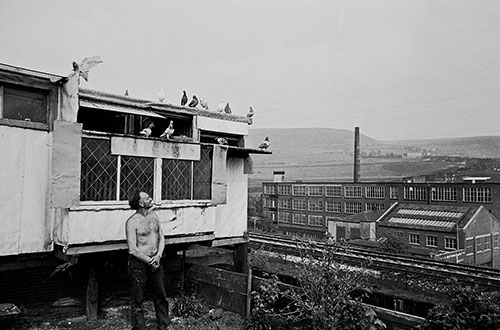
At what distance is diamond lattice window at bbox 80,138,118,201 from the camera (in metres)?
8.88

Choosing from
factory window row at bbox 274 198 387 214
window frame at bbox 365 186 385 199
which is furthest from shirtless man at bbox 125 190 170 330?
window frame at bbox 365 186 385 199

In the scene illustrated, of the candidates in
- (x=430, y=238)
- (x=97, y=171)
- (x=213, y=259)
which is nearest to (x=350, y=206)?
(x=430, y=238)

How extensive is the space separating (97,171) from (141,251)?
2.17 metres

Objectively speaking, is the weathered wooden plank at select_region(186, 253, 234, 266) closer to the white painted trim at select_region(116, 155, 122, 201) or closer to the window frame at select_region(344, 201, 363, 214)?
the white painted trim at select_region(116, 155, 122, 201)

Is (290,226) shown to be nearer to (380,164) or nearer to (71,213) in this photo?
(71,213)

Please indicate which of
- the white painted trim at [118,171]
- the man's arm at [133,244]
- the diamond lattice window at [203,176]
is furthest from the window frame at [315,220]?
the man's arm at [133,244]

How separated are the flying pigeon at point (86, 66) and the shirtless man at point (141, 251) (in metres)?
2.96

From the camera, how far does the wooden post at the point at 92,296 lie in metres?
10.0

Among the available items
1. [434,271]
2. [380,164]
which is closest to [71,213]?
[434,271]

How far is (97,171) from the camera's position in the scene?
905cm

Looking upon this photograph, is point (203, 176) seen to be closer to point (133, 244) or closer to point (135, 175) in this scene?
point (135, 175)

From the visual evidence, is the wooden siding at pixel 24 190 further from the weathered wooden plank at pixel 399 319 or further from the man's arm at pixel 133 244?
the weathered wooden plank at pixel 399 319

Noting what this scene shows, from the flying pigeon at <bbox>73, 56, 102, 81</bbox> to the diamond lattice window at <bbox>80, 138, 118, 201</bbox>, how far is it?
1.42 metres

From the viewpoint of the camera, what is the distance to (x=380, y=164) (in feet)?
461
